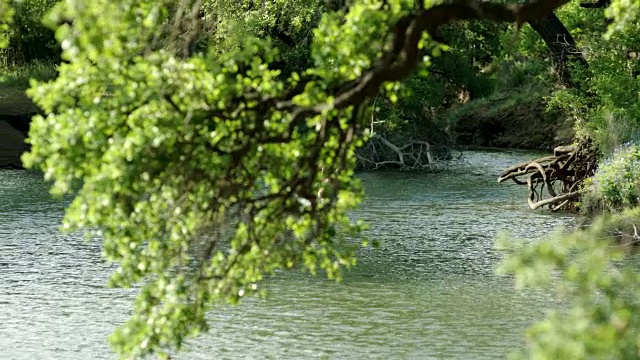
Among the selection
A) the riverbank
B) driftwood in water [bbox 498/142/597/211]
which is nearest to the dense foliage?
driftwood in water [bbox 498/142/597/211]

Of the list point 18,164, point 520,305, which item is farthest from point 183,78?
point 18,164

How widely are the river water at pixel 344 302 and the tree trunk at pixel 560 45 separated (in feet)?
8.75

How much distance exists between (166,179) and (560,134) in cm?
3222

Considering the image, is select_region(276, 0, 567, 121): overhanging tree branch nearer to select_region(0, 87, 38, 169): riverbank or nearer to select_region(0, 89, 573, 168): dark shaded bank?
select_region(0, 87, 38, 169): riverbank

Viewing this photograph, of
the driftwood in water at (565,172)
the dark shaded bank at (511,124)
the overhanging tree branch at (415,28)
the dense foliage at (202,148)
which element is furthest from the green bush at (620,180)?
the dark shaded bank at (511,124)

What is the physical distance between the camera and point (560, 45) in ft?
75.1

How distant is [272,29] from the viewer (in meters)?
28.7

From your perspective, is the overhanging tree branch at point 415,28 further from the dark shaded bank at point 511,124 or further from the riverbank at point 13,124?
the dark shaded bank at point 511,124

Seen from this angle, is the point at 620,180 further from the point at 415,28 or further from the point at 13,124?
the point at 13,124

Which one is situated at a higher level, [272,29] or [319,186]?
[272,29]

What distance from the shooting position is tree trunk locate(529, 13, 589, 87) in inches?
878

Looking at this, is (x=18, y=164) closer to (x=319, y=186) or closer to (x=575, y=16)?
(x=575, y=16)

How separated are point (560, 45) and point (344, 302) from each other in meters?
10.5

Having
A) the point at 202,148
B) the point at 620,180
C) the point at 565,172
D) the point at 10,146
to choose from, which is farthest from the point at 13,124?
the point at 202,148
